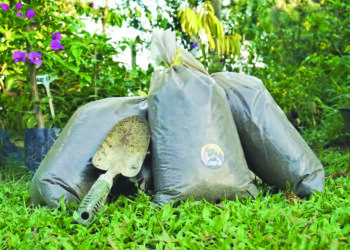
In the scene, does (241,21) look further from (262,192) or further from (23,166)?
(262,192)

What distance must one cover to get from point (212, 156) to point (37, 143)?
1617mm

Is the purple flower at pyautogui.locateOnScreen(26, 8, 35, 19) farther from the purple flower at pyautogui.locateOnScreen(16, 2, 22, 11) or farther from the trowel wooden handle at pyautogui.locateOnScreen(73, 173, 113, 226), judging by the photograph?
the trowel wooden handle at pyautogui.locateOnScreen(73, 173, 113, 226)

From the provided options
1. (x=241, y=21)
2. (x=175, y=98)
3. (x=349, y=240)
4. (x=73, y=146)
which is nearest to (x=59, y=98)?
(x=73, y=146)

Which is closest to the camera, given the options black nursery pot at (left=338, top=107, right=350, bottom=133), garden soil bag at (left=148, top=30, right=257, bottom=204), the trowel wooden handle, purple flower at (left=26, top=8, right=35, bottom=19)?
the trowel wooden handle

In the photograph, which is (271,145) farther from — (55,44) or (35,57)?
(35,57)

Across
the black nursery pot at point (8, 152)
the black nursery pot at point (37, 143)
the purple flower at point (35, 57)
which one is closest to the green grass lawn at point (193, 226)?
the black nursery pot at point (37, 143)

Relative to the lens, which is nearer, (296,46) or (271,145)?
(271,145)

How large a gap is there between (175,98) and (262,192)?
0.62 m

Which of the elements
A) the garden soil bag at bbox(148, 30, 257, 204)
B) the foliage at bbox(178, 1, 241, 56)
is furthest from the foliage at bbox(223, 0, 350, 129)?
the garden soil bag at bbox(148, 30, 257, 204)

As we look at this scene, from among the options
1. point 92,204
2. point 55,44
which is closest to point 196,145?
point 92,204

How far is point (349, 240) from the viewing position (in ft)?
4.53

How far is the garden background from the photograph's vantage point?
4.94 feet

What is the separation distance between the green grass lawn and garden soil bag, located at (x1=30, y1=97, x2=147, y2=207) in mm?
101

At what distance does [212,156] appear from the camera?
1.89 meters
